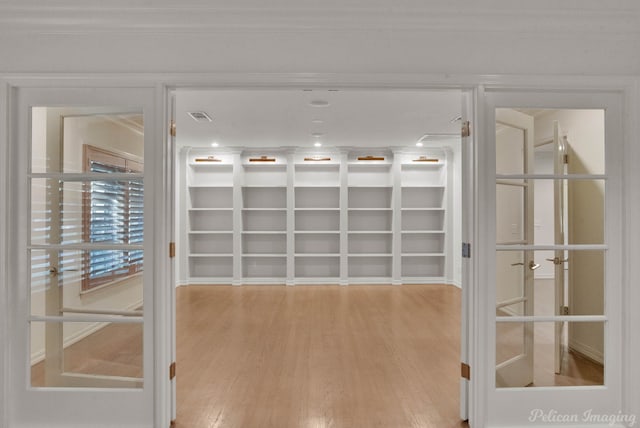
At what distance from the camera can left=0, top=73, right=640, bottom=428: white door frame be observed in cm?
236

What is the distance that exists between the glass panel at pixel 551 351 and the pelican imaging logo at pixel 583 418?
0.53 ft

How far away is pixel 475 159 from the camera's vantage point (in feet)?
7.92

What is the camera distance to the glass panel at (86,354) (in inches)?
94.9

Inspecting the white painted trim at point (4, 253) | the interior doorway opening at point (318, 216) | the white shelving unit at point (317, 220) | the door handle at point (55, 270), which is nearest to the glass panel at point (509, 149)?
the door handle at point (55, 270)

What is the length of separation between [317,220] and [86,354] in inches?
218

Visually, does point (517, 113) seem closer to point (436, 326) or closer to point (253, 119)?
point (436, 326)

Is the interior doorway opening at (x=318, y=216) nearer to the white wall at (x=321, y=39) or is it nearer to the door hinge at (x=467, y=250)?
the white wall at (x=321, y=39)

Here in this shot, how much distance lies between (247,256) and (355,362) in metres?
4.44

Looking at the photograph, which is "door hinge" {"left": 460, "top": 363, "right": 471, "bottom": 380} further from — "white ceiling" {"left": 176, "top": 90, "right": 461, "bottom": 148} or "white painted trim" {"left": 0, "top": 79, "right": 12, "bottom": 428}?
"white painted trim" {"left": 0, "top": 79, "right": 12, "bottom": 428}

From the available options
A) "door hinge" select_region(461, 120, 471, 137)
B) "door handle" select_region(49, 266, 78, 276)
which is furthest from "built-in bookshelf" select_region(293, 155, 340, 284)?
"door handle" select_region(49, 266, 78, 276)

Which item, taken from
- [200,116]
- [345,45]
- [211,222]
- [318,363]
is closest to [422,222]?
[211,222]

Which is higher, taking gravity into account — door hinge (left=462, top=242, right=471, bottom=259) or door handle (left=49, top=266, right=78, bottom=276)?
door hinge (left=462, top=242, right=471, bottom=259)

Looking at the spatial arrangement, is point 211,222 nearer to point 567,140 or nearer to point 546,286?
point 546,286

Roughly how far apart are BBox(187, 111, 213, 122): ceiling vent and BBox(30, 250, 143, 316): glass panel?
112 inches
